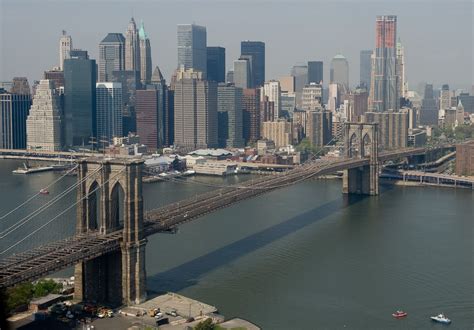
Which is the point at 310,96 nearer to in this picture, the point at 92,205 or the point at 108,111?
the point at 108,111

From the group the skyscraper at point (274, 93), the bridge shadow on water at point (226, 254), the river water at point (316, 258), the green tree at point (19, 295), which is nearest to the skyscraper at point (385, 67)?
the skyscraper at point (274, 93)

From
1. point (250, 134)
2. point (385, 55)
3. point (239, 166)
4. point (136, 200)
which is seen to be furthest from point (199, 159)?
point (385, 55)

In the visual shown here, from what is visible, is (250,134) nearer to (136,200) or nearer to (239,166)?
(239,166)

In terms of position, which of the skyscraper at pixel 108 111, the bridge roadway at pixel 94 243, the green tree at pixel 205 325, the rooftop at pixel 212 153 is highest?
the skyscraper at pixel 108 111

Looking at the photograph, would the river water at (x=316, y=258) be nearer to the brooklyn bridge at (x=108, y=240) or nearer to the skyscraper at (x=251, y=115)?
the brooklyn bridge at (x=108, y=240)

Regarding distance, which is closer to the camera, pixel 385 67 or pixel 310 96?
pixel 310 96

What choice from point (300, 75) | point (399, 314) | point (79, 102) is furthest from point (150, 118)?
point (300, 75)

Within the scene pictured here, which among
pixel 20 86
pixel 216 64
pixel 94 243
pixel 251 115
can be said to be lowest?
pixel 94 243
